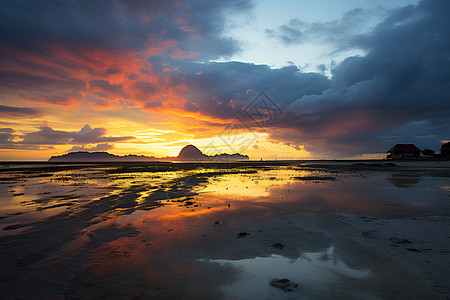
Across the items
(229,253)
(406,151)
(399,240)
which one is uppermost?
(406,151)

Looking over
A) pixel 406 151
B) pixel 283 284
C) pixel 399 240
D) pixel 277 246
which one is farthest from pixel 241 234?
pixel 406 151

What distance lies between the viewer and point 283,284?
5.18 metres

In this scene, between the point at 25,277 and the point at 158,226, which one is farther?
the point at 158,226

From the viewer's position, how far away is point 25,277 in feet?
18.8

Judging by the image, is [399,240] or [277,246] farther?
[399,240]

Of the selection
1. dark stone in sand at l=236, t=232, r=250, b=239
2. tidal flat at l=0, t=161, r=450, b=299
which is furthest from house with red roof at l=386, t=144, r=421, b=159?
dark stone in sand at l=236, t=232, r=250, b=239

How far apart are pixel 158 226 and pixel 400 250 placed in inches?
394

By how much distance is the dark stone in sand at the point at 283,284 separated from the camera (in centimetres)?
503

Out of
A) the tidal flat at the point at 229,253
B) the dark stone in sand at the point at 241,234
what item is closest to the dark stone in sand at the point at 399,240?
the tidal flat at the point at 229,253

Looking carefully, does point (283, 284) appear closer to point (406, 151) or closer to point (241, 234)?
point (241, 234)

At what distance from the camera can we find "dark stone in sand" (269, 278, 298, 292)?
5.03 m

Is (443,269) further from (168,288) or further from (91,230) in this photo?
(91,230)

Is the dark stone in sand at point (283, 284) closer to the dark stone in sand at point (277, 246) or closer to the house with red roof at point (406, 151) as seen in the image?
the dark stone in sand at point (277, 246)

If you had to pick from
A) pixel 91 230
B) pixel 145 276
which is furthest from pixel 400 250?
pixel 91 230
